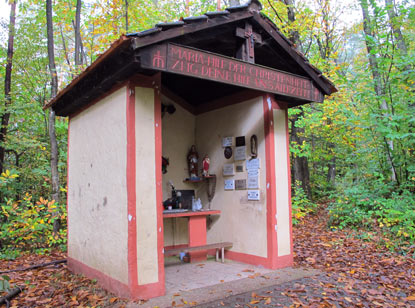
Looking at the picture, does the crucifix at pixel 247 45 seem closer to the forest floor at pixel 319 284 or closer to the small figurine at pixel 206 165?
the small figurine at pixel 206 165

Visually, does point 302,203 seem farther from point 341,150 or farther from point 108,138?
point 108,138

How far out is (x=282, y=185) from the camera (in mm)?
5645

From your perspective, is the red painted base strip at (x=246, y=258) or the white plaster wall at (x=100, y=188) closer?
the white plaster wall at (x=100, y=188)

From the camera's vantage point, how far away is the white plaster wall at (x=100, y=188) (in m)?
4.34

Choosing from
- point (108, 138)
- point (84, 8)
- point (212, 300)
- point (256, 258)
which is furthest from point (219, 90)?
point (84, 8)

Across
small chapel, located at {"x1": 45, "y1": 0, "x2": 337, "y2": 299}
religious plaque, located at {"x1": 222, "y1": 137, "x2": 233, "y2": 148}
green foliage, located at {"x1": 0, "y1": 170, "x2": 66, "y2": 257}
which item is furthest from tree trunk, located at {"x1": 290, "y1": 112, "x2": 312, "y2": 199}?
green foliage, located at {"x1": 0, "y1": 170, "x2": 66, "y2": 257}

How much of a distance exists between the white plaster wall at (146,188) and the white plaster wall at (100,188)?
20 centimetres

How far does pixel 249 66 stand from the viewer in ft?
14.3

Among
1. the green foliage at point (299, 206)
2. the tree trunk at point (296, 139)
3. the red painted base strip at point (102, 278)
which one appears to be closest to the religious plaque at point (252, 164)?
the red painted base strip at point (102, 278)

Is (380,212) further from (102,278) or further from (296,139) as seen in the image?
(102,278)

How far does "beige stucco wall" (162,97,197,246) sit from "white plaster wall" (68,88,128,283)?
1651mm

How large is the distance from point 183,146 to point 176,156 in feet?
0.99

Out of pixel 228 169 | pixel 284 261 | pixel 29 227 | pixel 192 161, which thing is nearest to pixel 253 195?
pixel 228 169

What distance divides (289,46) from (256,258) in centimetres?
367
